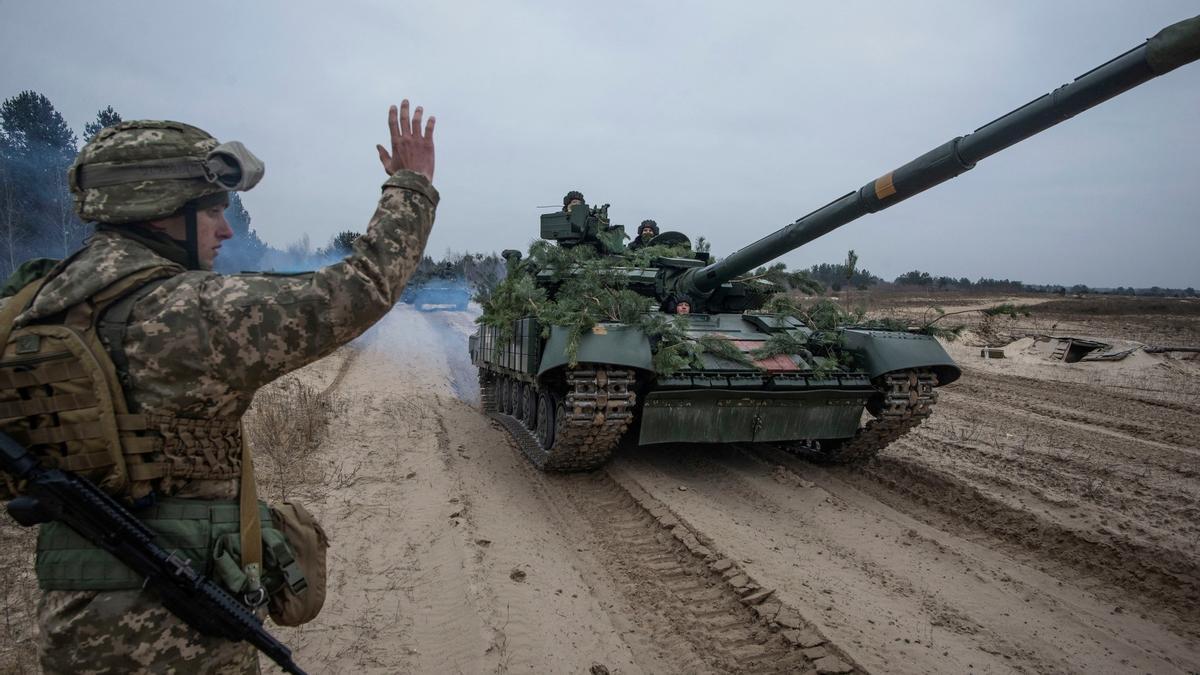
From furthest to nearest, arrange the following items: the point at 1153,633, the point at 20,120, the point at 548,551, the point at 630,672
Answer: the point at 20,120
the point at 548,551
the point at 1153,633
the point at 630,672

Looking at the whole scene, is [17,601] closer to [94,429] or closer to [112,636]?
[112,636]

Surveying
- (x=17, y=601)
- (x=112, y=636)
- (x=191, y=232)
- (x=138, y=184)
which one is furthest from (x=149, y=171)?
(x=17, y=601)

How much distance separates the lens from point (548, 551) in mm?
4844

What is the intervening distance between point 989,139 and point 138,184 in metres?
4.74

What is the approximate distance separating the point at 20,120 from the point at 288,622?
84.8 feet

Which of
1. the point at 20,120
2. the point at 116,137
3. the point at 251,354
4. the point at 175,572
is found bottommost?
the point at 175,572

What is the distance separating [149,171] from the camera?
1.67 m

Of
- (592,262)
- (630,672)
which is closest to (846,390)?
(592,262)

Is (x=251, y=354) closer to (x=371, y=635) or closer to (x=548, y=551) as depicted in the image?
(x=371, y=635)

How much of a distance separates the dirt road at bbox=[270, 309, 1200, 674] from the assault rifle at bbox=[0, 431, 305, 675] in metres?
1.89

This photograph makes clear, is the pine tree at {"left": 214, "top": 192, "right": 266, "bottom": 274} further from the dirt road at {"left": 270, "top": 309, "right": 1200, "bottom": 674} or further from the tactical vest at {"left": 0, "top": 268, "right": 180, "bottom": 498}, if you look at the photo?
the tactical vest at {"left": 0, "top": 268, "right": 180, "bottom": 498}

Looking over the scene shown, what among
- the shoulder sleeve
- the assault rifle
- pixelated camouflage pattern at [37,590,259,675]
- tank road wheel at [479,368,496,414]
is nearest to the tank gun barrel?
the shoulder sleeve

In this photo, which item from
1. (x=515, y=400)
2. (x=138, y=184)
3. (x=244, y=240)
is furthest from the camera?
(x=244, y=240)

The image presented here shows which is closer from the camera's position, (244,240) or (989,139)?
(989,139)
